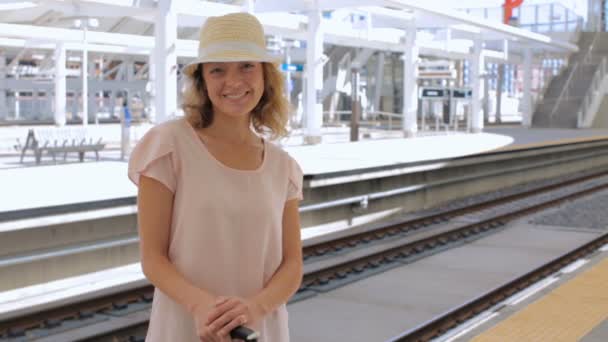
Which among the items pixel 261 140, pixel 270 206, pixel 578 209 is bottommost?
pixel 578 209

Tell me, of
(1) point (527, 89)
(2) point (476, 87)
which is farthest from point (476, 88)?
(1) point (527, 89)

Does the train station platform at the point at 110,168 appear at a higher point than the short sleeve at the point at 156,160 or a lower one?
lower

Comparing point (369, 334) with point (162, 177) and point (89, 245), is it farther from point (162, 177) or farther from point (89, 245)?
point (162, 177)

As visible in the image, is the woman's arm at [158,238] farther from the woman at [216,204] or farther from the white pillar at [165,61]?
the white pillar at [165,61]

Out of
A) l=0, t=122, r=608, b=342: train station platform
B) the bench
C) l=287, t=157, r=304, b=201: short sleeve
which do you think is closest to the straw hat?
l=287, t=157, r=304, b=201: short sleeve

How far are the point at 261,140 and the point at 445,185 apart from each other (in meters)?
14.1

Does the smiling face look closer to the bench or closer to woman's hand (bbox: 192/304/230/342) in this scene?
woman's hand (bbox: 192/304/230/342)

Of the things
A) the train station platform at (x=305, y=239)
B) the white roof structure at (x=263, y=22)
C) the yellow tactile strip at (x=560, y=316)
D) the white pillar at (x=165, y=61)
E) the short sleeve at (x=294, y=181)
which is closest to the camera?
the short sleeve at (x=294, y=181)

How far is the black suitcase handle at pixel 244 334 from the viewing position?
5.58 feet

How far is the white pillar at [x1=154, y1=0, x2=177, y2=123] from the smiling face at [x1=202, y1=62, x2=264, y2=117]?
50.9ft

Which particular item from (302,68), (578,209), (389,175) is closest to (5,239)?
(389,175)

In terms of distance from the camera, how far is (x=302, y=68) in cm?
2669

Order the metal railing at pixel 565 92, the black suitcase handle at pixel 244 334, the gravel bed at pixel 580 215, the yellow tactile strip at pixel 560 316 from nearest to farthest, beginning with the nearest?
the black suitcase handle at pixel 244 334
the yellow tactile strip at pixel 560 316
the gravel bed at pixel 580 215
the metal railing at pixel 565 92

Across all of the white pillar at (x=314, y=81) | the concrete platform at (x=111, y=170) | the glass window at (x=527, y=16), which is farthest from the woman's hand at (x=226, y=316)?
the glass window at (x=527, y=16)
